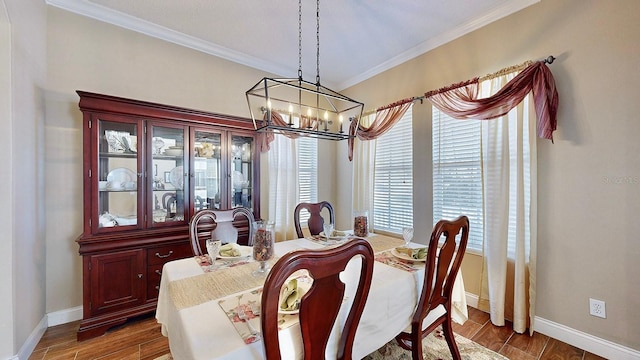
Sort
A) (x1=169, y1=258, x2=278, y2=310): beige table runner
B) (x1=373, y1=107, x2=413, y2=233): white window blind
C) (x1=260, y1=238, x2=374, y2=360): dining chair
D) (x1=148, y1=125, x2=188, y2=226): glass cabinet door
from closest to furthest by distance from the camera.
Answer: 1. (x1=260, y1=238, x2=374, y2=360): dining chair
2. (x1=169, y1=258, x2=278, y2=310): beige table runner
3. (x1=148, y1=125, x2=188, y2=226): glass cabinet door
4. (x1=373, y1=107, x2=413, y2=233): white window blind

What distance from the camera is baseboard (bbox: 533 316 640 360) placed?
5.62 feet

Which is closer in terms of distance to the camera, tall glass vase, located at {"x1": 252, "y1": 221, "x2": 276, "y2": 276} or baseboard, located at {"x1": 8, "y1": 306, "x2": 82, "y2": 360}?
tall glass vase, located at {"x1": 252, "y1": 221, "x2": 276, "y2": 276}

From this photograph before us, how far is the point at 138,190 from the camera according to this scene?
225cm

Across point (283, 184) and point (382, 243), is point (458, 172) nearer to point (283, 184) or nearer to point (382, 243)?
point (382, 243)

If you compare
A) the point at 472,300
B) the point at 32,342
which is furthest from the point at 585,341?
the point at 32,342

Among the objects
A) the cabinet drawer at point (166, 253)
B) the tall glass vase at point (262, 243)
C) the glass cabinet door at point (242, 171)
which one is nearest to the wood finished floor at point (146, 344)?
the cabinet drawer at point (166, 253)

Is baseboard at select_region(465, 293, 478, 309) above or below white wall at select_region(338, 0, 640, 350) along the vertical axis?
below

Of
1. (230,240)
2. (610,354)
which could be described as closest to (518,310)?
(610,354)

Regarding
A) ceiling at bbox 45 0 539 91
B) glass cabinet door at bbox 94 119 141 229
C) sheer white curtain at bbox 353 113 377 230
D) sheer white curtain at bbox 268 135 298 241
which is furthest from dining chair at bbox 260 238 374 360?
sheer white curtain at bbox 353 113 377 230

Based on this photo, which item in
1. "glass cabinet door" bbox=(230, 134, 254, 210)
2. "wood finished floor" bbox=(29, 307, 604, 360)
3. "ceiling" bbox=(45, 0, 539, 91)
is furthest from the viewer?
"glass cabinet door" bbox=(230, 134, 254, 210)

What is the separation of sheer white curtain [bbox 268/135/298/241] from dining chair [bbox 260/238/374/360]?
246cm

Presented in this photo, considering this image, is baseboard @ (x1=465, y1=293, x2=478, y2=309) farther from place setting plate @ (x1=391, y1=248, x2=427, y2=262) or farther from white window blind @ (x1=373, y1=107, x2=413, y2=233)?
place setting plate @ (x1=391, y1=248, x2=427, y2=262)

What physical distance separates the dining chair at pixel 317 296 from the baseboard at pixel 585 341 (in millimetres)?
2086

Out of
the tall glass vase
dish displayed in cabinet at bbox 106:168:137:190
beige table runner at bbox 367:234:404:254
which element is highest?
dish displayed in cabinet at bbox 106:168:137:190
